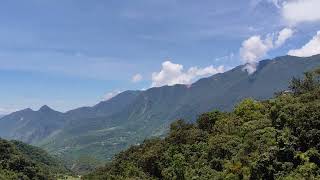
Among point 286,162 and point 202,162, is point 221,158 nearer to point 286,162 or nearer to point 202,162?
point 202,162

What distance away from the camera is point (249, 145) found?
75.2 meters

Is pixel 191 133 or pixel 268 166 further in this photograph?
pixel 191 133

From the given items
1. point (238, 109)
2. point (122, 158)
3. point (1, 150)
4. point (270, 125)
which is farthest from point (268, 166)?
point (1, 150)

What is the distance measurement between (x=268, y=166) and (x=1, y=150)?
14467cm

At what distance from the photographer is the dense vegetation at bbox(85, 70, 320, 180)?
6366 cm

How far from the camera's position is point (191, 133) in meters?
106

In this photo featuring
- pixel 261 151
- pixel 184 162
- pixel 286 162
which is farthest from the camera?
pixel 184 162

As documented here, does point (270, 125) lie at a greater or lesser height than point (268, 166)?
greater

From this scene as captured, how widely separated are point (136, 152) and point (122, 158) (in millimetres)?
9554

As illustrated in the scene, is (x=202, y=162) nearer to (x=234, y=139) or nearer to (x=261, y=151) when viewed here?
(x=234, y=139)

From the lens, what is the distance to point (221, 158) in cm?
8469

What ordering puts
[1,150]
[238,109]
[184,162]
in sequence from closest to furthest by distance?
[184,162] < [238,109] < [1,150]

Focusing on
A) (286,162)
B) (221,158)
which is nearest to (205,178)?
(221,158)

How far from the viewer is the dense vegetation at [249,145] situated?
63.7 meters
